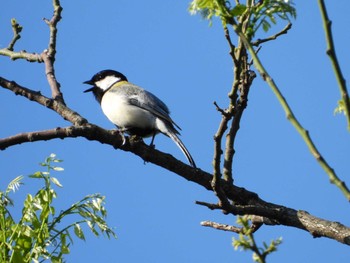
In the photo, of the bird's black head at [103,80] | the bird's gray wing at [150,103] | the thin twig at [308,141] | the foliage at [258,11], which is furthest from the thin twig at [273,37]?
the bird's black head at [103,80]

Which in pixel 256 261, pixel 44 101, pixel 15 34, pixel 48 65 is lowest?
pixel 256 261

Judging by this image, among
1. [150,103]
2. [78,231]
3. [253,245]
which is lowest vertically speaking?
[253,245]

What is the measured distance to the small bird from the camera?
634 centimetres

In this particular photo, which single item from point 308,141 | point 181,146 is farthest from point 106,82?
point 308,141

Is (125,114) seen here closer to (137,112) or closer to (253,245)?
(137,112)

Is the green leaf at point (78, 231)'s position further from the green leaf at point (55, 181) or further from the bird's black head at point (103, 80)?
the bird's black head at point (103, 80)

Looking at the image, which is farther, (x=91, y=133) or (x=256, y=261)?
(x=91, y=133)

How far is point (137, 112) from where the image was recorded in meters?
6.53

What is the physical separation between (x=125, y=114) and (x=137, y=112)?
0.47ft

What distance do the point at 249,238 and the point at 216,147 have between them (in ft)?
5.86

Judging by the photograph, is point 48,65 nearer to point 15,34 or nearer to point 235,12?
point 15,34

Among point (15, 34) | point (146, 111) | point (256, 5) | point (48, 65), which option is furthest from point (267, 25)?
point (146, 111)

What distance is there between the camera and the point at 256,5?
248 centimetres

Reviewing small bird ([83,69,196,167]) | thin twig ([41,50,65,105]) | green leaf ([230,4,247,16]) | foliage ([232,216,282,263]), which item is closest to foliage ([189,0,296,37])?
green leaf ([230,4,247,16])
